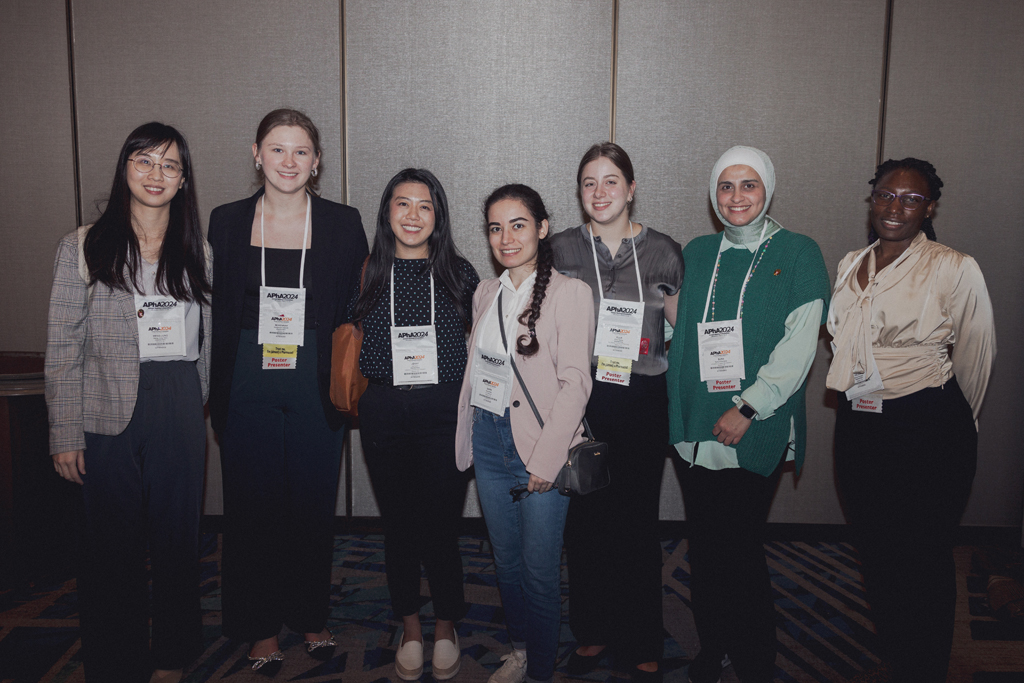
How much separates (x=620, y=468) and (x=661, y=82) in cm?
232

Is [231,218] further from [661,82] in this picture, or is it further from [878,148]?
[878,148]

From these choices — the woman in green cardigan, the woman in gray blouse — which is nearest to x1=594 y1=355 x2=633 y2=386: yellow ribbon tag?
the woman in gray blouse

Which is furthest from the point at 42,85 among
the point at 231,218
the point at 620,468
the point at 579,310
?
the point at 620,468

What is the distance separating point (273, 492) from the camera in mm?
1978

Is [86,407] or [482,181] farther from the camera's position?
[482,181]

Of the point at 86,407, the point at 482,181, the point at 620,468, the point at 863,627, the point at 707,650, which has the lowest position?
the point at 863,627

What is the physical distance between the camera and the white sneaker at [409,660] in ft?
6.59

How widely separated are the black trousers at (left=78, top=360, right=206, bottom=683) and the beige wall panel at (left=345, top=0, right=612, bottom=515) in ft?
5.78

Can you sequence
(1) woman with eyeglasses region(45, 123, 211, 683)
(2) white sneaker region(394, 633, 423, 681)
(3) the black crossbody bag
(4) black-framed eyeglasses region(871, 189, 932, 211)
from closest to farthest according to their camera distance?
(3) the black crossbody bag
(1) woman with eyeglasses region(45, 123, 211, 683)
(4) black-framed eyeglasses region(871, 189, 932, 211)
(2) white sneaker region(394, 633, 423, 681)

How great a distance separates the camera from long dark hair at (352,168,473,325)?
195 cm

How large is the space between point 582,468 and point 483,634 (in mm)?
1169

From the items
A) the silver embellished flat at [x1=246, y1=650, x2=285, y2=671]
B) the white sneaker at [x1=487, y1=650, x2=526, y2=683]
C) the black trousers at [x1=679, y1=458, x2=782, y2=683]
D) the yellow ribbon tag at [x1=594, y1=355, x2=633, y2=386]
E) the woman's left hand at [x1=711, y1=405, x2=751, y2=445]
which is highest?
the yellow ribbon tag at [x1=594, y1=355, x2=633, y2=386]

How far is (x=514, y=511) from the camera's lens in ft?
5.92

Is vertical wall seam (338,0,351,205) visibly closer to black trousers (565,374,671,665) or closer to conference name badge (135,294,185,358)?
conference name badge (135,294,185,358)
